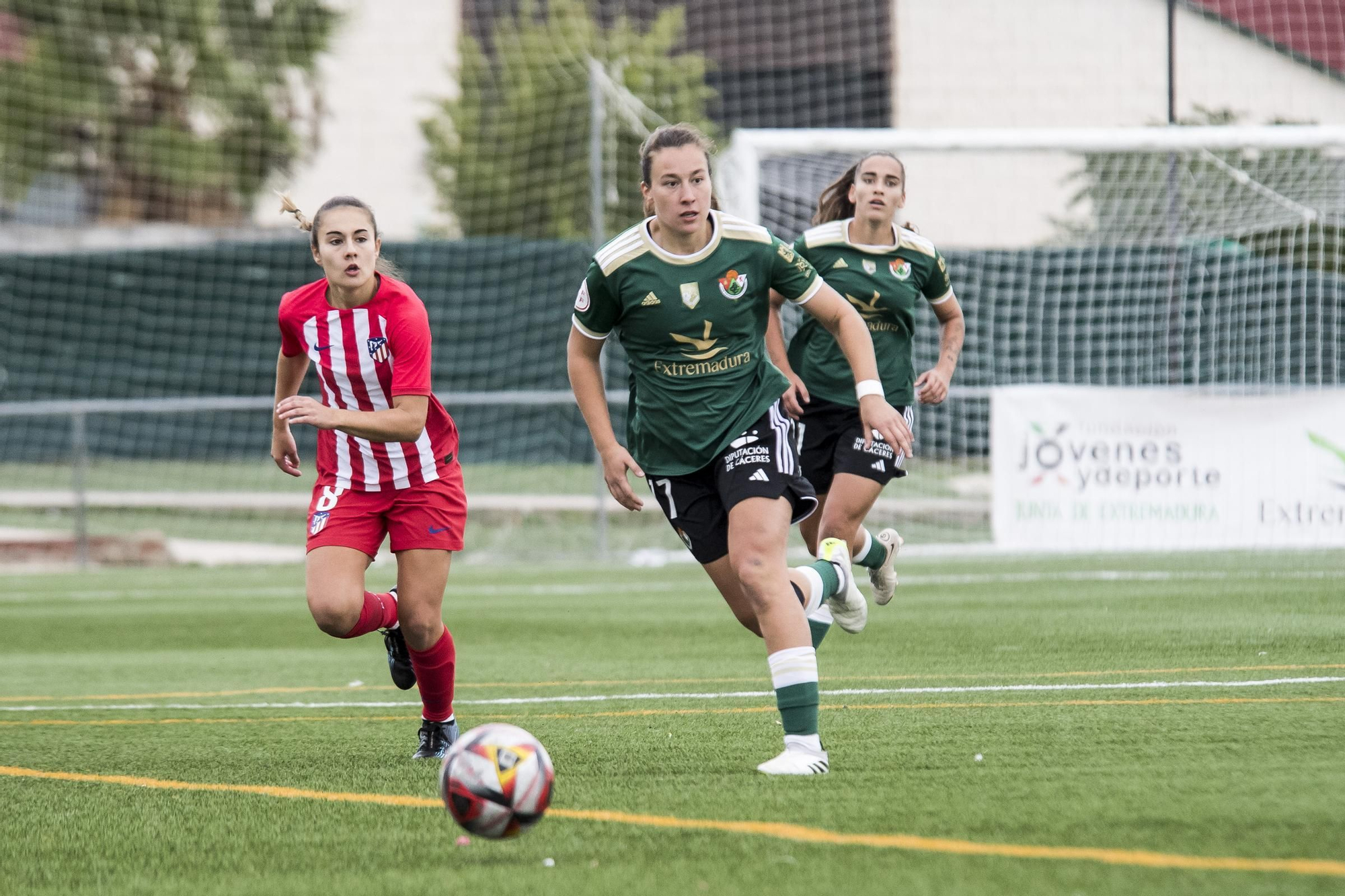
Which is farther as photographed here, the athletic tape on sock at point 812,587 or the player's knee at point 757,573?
the athletic tape on sock at point 812,587

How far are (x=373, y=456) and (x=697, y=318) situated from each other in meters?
1.23

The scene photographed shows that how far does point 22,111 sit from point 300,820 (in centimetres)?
2665

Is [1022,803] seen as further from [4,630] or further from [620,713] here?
[4,630]

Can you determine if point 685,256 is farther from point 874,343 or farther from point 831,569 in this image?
point 874,343

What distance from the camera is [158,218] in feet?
100

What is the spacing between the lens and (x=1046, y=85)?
21.2 meters

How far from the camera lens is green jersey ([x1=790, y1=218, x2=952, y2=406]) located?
24.3 feet

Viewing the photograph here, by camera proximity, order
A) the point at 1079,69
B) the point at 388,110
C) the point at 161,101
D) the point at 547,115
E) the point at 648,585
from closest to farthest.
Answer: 1. the point at 648,585
2. the point at 1079,69
3. the point at 547,115
4. the point at 161,101
5. the point at 388,110

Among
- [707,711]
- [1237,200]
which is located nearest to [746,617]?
[707,711]

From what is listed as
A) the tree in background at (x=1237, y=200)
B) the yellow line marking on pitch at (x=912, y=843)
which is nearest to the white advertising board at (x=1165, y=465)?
the tree in background at (x=1237, y=200)

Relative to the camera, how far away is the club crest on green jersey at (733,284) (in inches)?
200

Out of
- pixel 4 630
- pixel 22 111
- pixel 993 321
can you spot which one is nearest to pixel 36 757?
pixel 4 630

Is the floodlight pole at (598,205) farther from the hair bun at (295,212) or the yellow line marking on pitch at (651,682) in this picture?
the hair bun at (295,212)

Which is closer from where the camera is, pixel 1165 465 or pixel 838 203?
pixel 838 203
